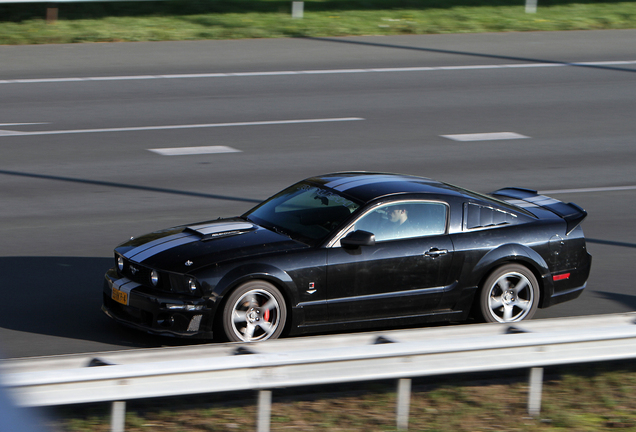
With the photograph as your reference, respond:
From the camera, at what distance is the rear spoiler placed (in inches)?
324

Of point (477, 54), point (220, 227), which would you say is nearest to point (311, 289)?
point (220, 227)

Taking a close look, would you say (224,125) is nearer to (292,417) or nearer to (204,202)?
(204,202)

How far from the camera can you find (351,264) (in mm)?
7410

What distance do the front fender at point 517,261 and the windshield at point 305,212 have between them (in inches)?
45.4

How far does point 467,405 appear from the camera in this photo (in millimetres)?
6121

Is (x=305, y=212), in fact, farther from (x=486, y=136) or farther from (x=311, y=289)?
(x=486, y=136)

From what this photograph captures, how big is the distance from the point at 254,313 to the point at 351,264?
2.81 feet

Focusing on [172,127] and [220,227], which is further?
[172,127]

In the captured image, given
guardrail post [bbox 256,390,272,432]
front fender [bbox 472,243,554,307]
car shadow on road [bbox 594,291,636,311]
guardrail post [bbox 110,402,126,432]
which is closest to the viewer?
guardrail post [bbox 110,402,126,432]

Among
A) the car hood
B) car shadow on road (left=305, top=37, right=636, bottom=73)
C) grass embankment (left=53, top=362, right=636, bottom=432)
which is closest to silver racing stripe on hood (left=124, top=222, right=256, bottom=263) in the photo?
the car hood

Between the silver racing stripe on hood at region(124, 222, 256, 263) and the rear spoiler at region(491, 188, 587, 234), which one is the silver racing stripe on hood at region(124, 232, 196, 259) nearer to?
the silver racing stripe on hood at region(124, 222, 256, 263)

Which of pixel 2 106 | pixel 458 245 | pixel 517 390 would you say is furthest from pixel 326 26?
pixel 517 390

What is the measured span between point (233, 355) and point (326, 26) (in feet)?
62.2

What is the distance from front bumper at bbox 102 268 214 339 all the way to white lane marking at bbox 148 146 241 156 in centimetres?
669
